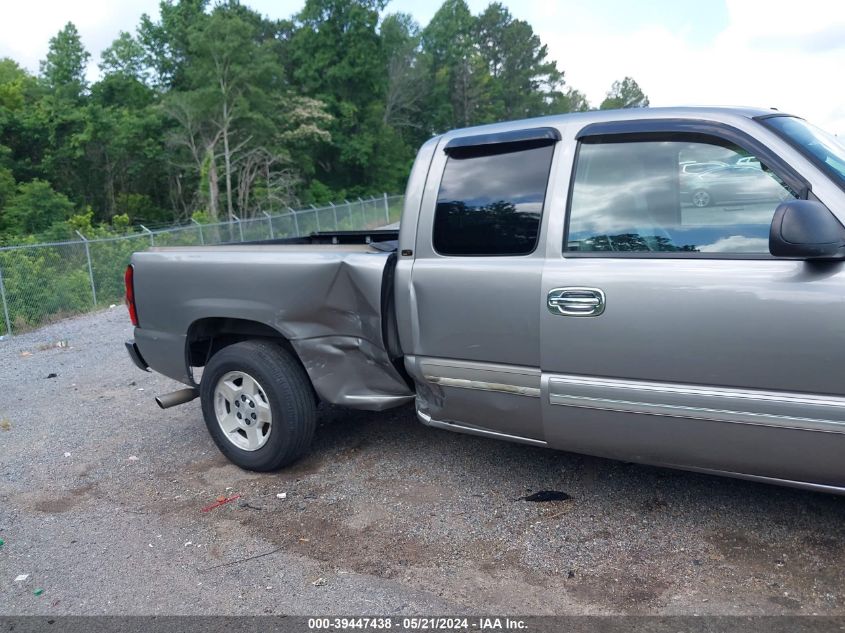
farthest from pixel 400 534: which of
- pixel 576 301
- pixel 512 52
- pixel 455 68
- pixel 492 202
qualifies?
pixel 512 52

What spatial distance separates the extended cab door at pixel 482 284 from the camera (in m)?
3.44

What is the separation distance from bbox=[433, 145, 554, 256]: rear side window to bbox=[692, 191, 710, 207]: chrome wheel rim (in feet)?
2.27

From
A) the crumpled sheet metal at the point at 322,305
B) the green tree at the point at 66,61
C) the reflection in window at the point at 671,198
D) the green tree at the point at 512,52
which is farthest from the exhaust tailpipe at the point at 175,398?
the green tree at the point at 512,52

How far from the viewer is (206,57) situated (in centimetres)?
3588

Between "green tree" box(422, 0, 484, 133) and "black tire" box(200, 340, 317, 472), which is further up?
"green tree" box(422, 0, 484, 133)

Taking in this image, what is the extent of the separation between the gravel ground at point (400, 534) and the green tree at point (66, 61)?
148 ft

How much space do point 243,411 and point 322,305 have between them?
956 millimetres

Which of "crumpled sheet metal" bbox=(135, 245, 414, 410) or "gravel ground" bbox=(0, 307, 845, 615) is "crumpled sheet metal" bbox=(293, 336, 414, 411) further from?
"gravel ground" bbox=(0, 307, 845, 615)

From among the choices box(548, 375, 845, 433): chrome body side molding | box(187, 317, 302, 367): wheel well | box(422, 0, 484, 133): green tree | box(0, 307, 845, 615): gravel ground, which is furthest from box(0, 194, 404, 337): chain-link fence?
box(422, 0, 484, 133): green tree

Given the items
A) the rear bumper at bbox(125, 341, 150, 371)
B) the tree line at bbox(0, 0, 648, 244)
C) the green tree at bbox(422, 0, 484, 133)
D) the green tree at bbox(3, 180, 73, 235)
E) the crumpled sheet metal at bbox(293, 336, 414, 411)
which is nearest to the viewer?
the crumpled sheet metal at bbox(293, 336, 414, 411)

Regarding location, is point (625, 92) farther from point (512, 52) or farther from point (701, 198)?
point (701, 198)

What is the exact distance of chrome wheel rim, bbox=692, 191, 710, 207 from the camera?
3127 mm

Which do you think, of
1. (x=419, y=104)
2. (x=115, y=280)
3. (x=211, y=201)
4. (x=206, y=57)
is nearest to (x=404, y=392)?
(x=115, y=280)

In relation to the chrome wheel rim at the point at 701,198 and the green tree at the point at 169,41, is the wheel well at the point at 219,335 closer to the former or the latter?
the chrome wheel rim at the point at 701,198
